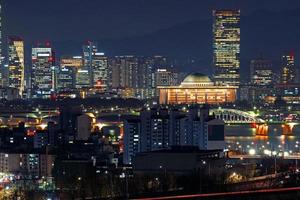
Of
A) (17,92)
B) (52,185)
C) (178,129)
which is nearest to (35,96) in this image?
(17,92)

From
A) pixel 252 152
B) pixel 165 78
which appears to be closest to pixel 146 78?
pixel 165 78

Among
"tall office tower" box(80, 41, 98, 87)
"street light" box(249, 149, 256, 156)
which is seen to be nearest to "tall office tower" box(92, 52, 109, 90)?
"tall office tower" box(80, 41, 98, 87)

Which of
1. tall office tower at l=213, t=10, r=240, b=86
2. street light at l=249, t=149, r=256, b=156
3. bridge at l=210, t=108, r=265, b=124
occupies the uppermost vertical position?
tall office tower at l=213, t=10, r=240, b=86

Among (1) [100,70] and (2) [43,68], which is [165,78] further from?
(2) [43,68]

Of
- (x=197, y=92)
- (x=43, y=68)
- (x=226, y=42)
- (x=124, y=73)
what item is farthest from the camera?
(x=226, y=42)

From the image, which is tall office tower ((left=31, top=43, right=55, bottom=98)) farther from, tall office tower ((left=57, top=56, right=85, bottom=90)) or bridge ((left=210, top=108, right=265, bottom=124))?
bridge ((left=210, top=108, right=265, bottom=124))

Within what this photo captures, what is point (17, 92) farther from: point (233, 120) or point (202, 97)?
point (233, 120)
